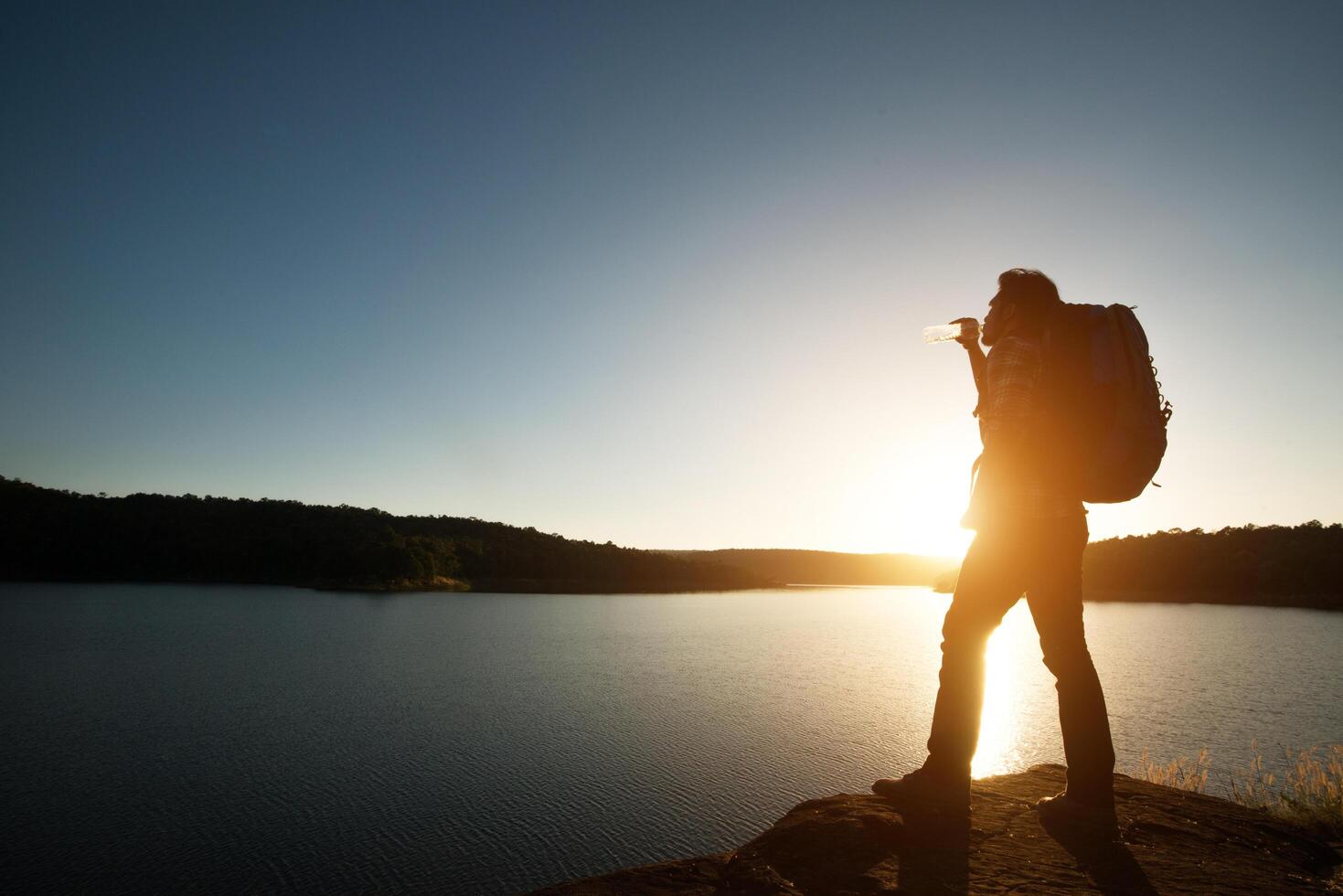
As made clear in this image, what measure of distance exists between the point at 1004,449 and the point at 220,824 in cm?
658

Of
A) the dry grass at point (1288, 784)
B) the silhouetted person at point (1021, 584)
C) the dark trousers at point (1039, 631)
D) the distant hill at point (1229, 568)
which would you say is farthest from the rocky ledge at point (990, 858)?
the distant hill at point (1229, 568)

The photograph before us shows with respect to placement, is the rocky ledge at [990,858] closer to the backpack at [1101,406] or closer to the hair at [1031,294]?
the backpack at [1101,406]

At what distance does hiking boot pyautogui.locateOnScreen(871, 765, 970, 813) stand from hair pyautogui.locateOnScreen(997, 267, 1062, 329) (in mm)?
2194

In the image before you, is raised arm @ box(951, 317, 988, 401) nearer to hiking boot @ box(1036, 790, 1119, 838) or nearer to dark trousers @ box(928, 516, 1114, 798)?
dark trousers @ box(928, 516, 1114, 798)

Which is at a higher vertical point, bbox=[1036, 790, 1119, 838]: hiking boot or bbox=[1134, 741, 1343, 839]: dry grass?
bbox=[1036, 790, 1119, 838]: hiking boot

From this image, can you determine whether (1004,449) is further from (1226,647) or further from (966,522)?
(1226,647)

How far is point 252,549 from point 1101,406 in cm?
7629

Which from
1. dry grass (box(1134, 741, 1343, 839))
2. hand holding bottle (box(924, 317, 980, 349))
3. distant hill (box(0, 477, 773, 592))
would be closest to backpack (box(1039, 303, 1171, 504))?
hand holding bottle (box(924, 317, 980, 349))

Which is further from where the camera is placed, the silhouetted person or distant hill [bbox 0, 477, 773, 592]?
distant hill [bbox 0, 477, 773, 592]

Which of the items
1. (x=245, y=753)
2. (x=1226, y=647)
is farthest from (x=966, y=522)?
(x=1226, y=647)

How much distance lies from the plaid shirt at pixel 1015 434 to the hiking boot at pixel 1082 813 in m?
1.31

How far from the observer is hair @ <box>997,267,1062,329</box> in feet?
10.4

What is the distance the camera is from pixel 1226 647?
77.7ft

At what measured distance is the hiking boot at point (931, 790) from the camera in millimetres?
2971
